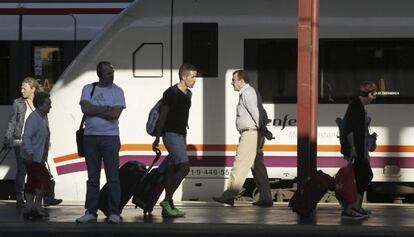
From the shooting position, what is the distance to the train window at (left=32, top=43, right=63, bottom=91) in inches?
614

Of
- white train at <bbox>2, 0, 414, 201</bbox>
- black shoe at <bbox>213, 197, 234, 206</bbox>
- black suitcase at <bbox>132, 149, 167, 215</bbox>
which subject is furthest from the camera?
white train at <bbox>2, 0, 414, 201</bbox>

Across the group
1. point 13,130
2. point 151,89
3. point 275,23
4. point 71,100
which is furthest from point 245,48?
point 13,130

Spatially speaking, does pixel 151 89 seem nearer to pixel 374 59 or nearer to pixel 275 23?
pixel 275 23

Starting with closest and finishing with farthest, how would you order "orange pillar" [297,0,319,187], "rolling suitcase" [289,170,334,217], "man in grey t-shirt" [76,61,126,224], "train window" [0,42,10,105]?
"man in grey t-shirt" [76,61,126,224] < "rolling suitcase" [289,170,334,217] < "orange pillar" [297,0,319,187] < "train window" [0,42,10,105]

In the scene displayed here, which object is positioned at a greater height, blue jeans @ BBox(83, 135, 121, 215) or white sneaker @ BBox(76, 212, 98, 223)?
blue jeans @ BBox(83, 135, 121, 215)

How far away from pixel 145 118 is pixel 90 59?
1.15 meters

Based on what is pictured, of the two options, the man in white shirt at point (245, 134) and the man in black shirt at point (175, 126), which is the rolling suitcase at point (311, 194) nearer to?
the man in black shirt at point (175, 126)

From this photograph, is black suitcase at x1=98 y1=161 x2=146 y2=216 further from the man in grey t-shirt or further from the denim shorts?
the man in grey t-shirt

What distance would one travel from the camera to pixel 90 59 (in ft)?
43.7

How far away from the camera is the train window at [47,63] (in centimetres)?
1559

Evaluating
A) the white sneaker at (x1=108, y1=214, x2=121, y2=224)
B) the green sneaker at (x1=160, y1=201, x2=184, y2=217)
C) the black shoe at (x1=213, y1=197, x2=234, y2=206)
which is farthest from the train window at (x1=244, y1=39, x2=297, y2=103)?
the white sneaker at (x1=108, y1=214, x2=121, y2=224)

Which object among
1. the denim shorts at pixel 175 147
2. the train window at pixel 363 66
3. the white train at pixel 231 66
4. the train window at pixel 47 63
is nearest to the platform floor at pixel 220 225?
the denim shorts at pixel 175 147

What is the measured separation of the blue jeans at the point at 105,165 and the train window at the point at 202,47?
11.5 ft

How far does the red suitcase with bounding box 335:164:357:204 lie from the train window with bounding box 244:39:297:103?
2.84m
